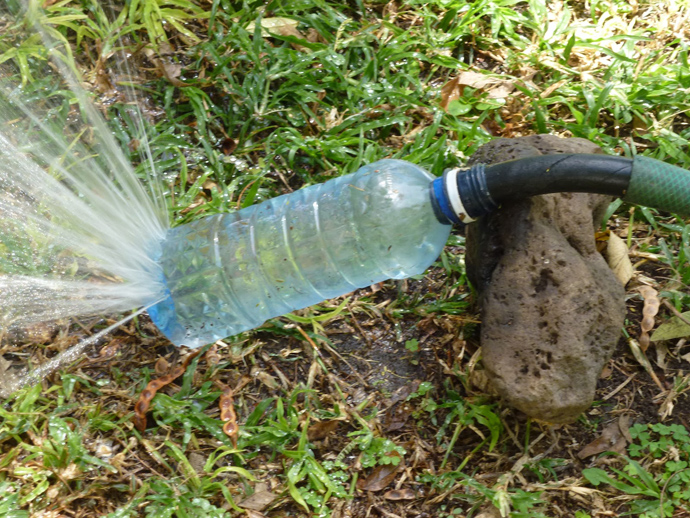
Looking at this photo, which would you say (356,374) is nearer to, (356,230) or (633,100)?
(356,230)

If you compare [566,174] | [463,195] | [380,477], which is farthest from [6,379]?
[566,174]

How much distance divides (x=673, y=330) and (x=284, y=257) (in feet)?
4.75

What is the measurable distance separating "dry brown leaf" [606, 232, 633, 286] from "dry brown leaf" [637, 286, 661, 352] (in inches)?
3.9

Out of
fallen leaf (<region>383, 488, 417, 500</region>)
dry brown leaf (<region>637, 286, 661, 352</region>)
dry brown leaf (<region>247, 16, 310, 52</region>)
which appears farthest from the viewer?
dry brown leaf (<region>247, 16, 310, 52</region>)

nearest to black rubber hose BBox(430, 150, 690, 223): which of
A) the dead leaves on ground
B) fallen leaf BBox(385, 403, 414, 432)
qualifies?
fallen leaf BBox(385, 403, 414, 432)

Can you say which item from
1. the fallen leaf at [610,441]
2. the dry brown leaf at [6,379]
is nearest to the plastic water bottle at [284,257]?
the dry brown leaf at [6,379]

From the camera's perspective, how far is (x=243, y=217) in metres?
2.91

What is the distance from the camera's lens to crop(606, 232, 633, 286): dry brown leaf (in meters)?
2.93

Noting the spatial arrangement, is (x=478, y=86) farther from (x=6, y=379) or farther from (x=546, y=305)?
(x=6, y=379)

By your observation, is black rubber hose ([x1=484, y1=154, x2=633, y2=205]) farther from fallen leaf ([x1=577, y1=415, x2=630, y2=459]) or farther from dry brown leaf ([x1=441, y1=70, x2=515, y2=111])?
dry brown leaf ([x1=441, y1=70, x2=515, y2=111])

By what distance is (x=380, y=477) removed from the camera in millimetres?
2633

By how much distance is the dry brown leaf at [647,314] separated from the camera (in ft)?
9.31

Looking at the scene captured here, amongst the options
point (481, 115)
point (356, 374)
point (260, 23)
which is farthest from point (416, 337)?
point (260, 23)

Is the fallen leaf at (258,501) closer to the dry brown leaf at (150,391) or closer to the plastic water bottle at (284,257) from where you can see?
the dry brown leaf at (150,391)
